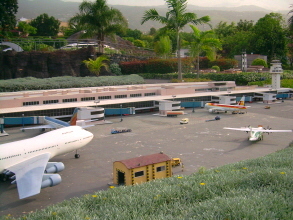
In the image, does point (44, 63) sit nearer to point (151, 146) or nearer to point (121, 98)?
point (121, 98)

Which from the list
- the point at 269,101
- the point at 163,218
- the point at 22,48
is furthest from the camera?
the point at 22,48

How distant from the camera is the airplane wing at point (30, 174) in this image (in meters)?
16.4

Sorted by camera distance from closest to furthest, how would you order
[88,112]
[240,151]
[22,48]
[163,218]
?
[163,218]
[240,151]
[88,112]
[22,48]

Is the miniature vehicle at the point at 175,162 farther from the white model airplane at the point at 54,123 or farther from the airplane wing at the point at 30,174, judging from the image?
the white model airplane at the point at 54,123

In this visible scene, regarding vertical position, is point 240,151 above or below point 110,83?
below

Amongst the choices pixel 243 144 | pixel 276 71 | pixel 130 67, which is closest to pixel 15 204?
pixel 243 144

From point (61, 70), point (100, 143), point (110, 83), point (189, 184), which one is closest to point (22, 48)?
point (61, 70)

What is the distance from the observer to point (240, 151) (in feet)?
86.4

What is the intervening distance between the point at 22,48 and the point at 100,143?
134 feet

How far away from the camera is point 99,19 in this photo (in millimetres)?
59625

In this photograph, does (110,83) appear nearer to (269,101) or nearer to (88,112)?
(88,112)

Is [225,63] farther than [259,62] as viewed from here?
No

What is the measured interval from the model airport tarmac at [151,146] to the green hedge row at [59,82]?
38.8 ft

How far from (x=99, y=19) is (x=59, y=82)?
16022mm
